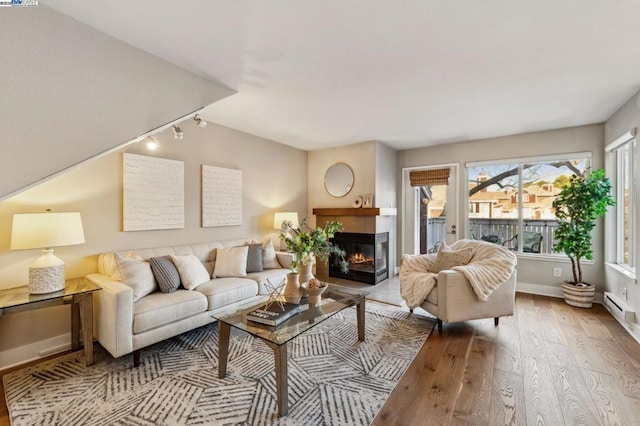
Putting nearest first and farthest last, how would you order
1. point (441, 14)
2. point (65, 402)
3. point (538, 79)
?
point (441, 14)
point (65, 402)
point (538, 79)

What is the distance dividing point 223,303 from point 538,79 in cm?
353

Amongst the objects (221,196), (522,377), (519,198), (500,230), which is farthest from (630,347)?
(221,196)

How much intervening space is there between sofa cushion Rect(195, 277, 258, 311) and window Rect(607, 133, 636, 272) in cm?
408

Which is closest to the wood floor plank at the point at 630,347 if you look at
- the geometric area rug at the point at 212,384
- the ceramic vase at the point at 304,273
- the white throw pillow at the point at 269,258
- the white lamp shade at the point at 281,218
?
the geometric area rug at the point at 212,384

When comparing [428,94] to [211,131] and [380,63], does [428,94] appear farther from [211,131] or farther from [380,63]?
[211,131]

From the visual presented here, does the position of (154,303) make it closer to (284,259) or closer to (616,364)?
(284,259)

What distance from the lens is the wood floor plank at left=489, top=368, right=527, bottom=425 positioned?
5.46 feet

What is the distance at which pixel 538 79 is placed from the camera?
8.05ft

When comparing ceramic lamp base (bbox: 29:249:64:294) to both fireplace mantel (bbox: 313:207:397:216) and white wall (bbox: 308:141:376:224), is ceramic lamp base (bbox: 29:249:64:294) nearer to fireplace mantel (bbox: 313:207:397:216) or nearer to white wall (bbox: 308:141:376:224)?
fireplace mantel (bbox: 313:207:397:216)

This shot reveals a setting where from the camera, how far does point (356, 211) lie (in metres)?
4.62

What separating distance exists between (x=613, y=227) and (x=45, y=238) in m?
5.91

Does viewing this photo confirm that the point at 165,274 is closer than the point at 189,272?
Yes

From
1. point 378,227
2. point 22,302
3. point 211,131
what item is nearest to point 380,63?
point 211,131

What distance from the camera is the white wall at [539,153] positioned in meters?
3.72
